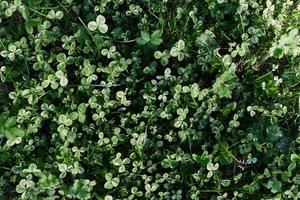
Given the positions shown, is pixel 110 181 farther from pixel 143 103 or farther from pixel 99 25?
pixel 99 25

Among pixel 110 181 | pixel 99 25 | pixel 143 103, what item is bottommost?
pixel 110 181

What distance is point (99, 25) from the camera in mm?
3018

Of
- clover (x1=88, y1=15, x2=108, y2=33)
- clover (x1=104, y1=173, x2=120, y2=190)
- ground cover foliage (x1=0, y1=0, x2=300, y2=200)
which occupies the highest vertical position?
clover (x1=88, y1=15, x2=108, y2=33)

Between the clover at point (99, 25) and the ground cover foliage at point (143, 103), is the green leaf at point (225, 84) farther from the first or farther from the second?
the clover at point (99, 25)

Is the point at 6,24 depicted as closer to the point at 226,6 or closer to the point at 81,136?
the point at 81,136

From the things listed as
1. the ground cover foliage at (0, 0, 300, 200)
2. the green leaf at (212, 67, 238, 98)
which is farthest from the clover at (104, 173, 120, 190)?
the green leaf at (212, 67, 238, 98)

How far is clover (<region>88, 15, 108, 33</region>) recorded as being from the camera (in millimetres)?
3010

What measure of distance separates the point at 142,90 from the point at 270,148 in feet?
2.53

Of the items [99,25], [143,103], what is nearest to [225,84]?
[143,103]

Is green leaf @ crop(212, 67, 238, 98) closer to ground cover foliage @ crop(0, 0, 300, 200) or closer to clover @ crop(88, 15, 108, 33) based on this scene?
ground cover foliage @ crop(0, 0, 300, 200)

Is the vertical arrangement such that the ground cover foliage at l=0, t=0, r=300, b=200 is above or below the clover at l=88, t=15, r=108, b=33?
below

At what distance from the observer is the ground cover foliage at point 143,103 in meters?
3.00

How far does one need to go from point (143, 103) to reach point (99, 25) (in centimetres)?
48

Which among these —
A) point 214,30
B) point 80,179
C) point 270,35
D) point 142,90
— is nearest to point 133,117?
point 142,90
